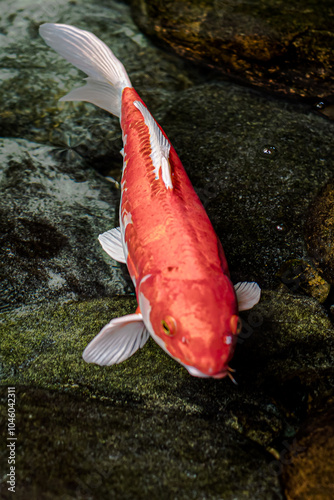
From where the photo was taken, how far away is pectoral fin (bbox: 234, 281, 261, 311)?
2258 mm

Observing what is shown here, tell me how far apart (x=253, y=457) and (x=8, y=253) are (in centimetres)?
232

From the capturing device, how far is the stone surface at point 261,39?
4605 mm

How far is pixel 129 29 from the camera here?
18.9 ft

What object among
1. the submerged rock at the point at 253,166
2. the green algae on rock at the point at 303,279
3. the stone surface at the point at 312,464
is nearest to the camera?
the stone surface at the point at 312,464

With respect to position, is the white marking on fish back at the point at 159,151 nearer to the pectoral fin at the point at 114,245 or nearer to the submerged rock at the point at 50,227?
the pectoral fin at the point at 114,245

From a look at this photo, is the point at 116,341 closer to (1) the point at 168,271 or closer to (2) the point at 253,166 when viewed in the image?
(1) the point at 168,271

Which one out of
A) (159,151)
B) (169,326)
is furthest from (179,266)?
(159,151)

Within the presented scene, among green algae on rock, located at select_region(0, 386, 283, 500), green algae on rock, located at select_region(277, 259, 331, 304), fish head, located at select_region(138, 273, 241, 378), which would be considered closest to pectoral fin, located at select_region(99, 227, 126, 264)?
fish head, located at select_region(138, 273, 241, 378)

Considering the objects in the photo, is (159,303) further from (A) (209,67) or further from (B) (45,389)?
(A) (209,67)

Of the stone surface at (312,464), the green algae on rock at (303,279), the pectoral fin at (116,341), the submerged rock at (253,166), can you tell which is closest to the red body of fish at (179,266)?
the pectoral fin at (116,341)

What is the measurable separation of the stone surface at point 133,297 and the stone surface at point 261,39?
0.29 metres

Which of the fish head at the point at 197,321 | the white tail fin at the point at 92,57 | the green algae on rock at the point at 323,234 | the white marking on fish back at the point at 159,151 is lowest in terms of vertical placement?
the green algae on rock at the point at 323,234

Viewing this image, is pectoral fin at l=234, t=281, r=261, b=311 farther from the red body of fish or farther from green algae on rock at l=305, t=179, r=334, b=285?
green algae on rock at l=305, t=179, r=334, b=285

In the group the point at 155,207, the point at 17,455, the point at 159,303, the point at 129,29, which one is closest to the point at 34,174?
the point at 155,207
